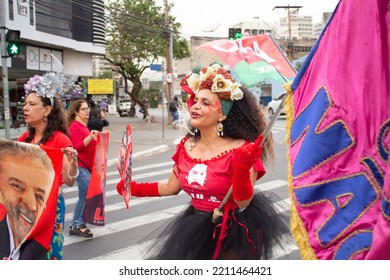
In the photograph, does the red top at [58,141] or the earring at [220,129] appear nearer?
the earring at [220,129]

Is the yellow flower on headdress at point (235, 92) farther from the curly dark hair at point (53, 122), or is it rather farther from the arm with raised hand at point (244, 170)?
the curly dark hair at point (53, 122)

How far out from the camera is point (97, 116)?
943 cm

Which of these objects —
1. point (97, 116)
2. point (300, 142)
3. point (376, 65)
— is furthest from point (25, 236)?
point (97, 116)

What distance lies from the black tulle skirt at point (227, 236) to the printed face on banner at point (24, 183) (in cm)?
82

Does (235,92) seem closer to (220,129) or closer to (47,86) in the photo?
(220,129)

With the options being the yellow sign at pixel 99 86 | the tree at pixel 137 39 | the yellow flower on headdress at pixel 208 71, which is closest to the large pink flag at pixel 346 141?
the yellow flower on headdress at pixel 208 71

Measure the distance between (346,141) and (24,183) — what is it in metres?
2.26

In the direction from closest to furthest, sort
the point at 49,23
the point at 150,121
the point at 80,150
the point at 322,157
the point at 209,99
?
the point at 322,157 → the point at 209,99 → the point at 80,150 → the point at 49,23 → the point at 150,121

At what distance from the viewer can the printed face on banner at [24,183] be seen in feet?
11.2

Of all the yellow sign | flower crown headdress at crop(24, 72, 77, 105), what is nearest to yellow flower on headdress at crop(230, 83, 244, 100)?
flower crown headdress at crop(24, 72, 77, 105)

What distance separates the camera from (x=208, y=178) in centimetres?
325

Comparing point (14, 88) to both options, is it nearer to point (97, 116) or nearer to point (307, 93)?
point (97, 116)

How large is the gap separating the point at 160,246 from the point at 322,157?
1.81m

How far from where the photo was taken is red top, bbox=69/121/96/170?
6367 millimetres
